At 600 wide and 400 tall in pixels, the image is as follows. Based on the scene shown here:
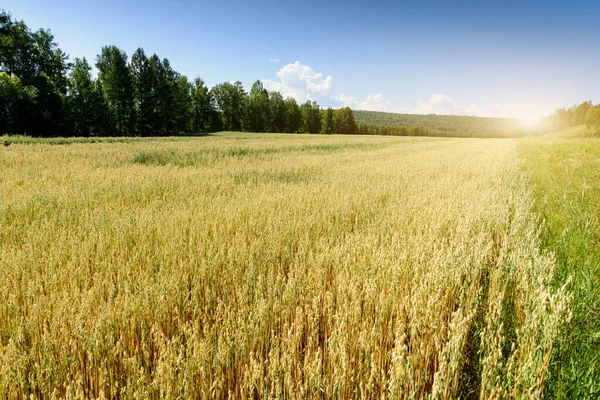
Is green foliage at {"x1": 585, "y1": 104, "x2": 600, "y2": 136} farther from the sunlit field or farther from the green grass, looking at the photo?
the sunlit field

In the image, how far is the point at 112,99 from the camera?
5497cm

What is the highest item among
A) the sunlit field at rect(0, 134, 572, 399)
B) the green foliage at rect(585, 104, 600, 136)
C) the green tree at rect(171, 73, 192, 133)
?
the green tree at rect(171, 73, 192, 133)

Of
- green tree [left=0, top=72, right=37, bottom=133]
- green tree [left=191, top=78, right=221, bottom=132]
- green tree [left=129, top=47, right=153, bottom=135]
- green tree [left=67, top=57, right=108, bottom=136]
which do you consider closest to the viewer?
green tree [left=0, top=72, right=37, bottom=133]

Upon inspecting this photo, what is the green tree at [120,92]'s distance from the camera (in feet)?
178

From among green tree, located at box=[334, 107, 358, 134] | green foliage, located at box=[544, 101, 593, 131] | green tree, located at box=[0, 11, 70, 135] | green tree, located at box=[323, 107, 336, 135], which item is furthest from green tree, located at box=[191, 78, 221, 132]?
green foliage, located at box=[544, 101, 593, 131]

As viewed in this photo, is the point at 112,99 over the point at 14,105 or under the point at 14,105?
over

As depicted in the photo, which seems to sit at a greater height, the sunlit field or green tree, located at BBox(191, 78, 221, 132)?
green tree, located at BBox(191, 78, 221, 132)

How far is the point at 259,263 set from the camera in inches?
125

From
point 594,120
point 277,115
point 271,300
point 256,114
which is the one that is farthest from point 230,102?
point 271,300

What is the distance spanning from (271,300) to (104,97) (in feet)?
221

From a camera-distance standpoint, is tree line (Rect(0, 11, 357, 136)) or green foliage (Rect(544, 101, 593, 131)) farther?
green foliage (Rect(544, 101, 593, 131))

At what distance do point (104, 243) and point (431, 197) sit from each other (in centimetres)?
599

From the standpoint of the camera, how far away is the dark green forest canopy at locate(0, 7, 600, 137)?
37.8 metres

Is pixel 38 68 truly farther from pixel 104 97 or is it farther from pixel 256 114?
pixel 256 114
